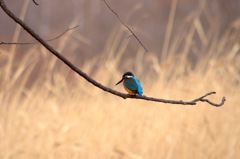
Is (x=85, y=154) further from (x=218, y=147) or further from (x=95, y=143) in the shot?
(x=218, y=147)

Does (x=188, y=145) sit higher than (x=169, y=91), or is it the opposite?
(x=169, y=91)

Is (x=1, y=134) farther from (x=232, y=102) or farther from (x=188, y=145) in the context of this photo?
(x=232, y=102)

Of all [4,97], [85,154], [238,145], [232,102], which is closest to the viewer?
[4,97]

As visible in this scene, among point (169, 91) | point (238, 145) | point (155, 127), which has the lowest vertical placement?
point (155, 127)

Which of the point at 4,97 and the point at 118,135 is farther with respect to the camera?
the point at 118,135

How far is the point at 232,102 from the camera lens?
2049 millimetres

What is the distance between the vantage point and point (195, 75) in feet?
6.41

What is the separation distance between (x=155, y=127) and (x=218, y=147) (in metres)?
0.33

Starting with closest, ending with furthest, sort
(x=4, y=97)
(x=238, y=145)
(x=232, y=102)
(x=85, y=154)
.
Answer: (x=4, y=97), (x=85, y=154), (x=238, y=145), (x=232, y=102)

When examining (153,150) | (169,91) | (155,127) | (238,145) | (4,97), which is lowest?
(4,97)

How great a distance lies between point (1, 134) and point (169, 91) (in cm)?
98

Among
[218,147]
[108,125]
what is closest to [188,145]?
[218,147]

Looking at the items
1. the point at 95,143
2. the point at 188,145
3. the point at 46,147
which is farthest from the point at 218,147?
the point at 46,147

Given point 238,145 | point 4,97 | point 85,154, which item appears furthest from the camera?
point 238,145
